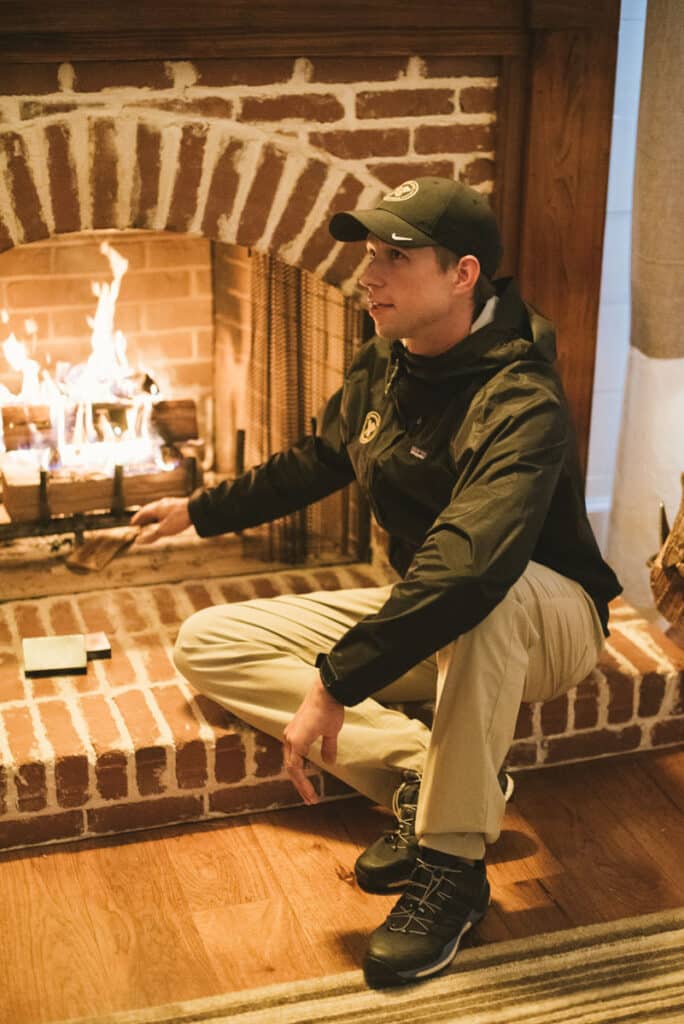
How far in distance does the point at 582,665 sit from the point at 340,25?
3.93 ft

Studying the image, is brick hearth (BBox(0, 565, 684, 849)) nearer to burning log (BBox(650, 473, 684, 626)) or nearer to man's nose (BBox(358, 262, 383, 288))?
burning log (BBox(650, 473, 684, 626))

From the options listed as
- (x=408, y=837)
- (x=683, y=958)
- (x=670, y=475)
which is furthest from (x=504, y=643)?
(x=670, y=475)

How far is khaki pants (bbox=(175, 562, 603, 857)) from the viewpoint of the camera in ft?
6.40

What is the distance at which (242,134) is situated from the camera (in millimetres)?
2443

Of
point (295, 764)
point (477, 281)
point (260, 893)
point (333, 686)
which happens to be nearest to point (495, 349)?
point (477, 281)

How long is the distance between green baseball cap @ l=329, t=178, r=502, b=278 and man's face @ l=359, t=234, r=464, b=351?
0.03 metres

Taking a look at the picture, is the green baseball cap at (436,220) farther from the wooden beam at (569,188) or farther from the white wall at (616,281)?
the white wall at (616,281)

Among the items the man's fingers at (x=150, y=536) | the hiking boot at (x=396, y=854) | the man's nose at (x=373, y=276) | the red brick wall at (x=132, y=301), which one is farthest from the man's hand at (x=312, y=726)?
the red brick wall at (x=132, y=301)

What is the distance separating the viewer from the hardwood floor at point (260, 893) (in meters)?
1.94

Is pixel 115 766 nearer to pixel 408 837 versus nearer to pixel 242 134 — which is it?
pixel 408 837

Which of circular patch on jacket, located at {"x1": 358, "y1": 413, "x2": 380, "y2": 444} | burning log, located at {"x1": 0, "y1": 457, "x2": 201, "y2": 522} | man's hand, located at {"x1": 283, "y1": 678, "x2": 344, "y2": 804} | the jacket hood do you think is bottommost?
man's hand, located at {"x1": 283, "y1": 678, "x2": 344, "y2": 804}

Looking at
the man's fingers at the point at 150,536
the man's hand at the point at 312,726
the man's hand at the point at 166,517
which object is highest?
the man's hand at the point at 166,517

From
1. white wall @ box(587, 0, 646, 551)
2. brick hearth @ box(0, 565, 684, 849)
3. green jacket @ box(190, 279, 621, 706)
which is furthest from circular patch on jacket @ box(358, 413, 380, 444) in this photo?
white wall @ box(587, 0, 646, 551)

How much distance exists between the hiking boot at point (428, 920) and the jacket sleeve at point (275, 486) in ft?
2.14
